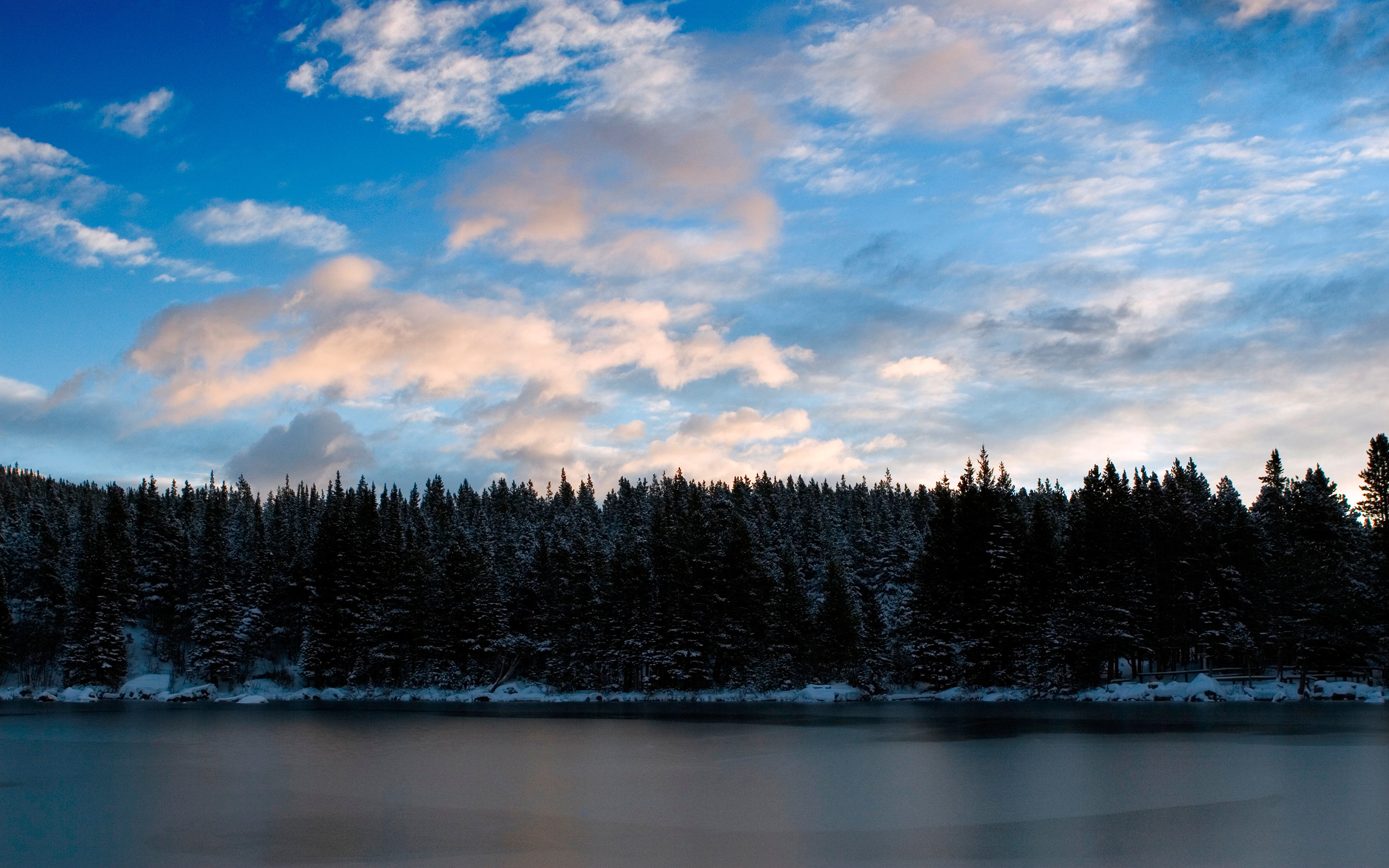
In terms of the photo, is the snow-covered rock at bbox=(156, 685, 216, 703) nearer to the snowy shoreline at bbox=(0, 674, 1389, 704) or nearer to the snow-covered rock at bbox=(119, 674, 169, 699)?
the snowy shoreline at bbox=(0, 674, 1389, 704)

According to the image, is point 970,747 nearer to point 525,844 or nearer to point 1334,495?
point 525,844

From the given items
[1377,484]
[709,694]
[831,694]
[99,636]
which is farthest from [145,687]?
[1377,484]

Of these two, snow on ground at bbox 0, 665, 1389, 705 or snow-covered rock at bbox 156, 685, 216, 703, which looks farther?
snow-covered rock at bbox 156, 685, 216, 703

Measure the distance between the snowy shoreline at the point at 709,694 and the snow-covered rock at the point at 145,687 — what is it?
80 mm

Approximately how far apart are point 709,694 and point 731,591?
8.40m

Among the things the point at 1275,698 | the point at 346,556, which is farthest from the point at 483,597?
the point at 1275,698

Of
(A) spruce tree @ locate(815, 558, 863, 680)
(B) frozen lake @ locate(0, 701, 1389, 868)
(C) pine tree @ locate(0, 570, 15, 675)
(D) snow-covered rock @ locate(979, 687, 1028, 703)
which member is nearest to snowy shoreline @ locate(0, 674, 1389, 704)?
(D) snow-covered rock @ locate(979, 687, 1028, 703)

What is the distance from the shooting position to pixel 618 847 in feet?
51.3

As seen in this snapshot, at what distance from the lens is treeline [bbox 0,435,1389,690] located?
209 ft

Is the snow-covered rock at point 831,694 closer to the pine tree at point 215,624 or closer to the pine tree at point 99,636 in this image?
the pine tree at point 215,624

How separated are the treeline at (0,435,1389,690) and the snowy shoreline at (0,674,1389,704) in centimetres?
167

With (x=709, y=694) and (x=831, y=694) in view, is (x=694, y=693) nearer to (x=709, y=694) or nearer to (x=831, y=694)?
(x=709, y=694)

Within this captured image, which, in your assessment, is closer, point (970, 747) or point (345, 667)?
point (970, 747)

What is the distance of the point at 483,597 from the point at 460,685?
7.95m
